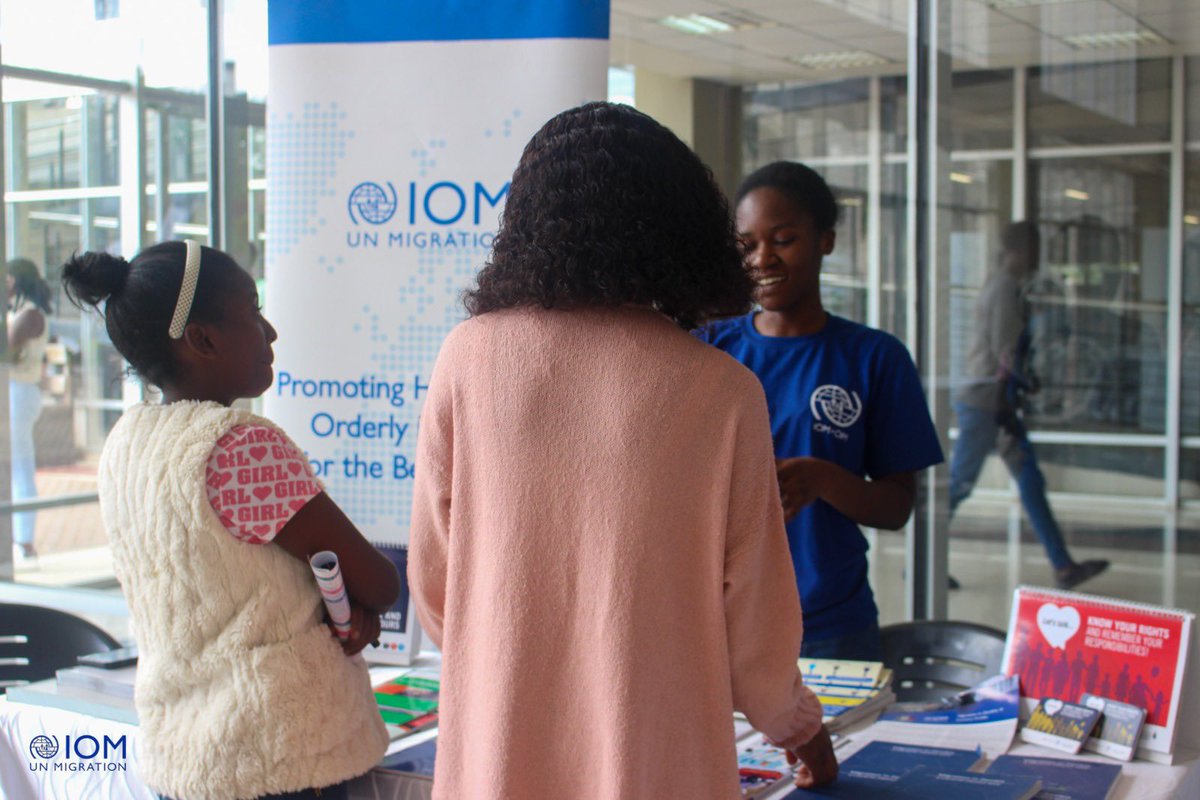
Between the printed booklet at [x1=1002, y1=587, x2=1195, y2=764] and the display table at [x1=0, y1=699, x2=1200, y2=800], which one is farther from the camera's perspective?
the printed booklet at [x1=1002, y1=587, x2=1195, y2=764]

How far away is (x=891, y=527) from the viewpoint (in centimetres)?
233

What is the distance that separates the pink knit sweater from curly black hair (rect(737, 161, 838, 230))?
49.0 inches

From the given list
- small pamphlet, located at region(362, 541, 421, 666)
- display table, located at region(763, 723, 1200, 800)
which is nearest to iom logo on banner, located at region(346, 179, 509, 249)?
small pamphlet, located at region(362, 541, 421, 666)

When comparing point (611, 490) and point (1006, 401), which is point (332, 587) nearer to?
point (611, 490)

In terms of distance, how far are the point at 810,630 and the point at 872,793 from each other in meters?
0.70

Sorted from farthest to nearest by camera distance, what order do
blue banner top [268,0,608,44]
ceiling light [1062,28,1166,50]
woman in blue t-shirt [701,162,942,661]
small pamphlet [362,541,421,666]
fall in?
ceiling light [1062,28,1166,50] < blue banner top [268,0,608,44] < small pamphlet [362,541,421,666] < woman in blue t-shirt [701,162,942,661]

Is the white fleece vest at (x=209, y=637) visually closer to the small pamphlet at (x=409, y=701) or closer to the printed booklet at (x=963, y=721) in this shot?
the small pamphlet at (x=409, y=701)

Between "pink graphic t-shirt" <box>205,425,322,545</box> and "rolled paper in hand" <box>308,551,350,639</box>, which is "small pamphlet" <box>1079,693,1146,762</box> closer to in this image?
"rolled paper in hand" <box>308,551,350,639</box>

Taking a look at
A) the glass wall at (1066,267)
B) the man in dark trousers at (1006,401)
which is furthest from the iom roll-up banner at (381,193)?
the glass wall at (1066,267)

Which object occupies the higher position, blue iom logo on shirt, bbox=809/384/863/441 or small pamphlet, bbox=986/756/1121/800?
blue iom logo on shirt, bbox=809/384/863/441

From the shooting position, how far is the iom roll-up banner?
282 centimetres

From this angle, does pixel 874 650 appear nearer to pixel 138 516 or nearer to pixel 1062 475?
pixel 138 516

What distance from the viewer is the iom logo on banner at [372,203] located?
2.89 metres

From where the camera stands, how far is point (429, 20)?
285cm
